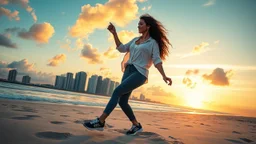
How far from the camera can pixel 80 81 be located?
345 ft

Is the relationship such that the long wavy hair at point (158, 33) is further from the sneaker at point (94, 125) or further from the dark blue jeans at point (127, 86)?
the sneaker at point (94, 125)

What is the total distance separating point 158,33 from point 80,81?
105812 millimetres

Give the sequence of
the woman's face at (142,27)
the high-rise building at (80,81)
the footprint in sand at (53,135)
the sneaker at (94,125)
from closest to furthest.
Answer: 1. the footprint in sand at (53,135)
2. the sneaker at (94,125)
3. the woman's face at (142,27)
4. the high-rise building at (80,81)

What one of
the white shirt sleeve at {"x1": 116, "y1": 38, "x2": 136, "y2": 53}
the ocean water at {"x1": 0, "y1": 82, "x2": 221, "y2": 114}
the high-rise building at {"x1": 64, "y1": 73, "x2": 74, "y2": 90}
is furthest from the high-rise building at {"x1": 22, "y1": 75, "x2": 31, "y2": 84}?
the white shirt sleeve at {"x1": 116, "y1": 38, "x2": 136, "y2": 53}

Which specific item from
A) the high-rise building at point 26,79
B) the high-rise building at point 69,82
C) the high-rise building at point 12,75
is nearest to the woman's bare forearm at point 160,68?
the high-rise building at point 12,75

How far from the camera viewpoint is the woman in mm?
3049

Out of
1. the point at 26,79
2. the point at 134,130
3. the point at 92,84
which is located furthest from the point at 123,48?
the point at 92,84

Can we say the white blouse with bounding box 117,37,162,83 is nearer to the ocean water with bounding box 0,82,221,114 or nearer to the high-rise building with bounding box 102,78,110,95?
the ocean water with bounding box 0,82,221,114

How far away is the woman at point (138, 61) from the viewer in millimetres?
3049

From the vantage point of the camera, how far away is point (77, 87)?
102625mm

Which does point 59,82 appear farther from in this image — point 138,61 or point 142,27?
point 138,61

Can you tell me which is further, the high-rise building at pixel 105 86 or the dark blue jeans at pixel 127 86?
the high-rise building at pixel 105 86

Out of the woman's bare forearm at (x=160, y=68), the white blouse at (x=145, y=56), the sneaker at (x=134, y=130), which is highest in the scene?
the white blouse at (x=145, y=56)

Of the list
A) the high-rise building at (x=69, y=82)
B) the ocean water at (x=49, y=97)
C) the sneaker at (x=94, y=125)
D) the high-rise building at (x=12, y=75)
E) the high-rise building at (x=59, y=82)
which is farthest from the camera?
the high-rise building at (x=69, y=82)
